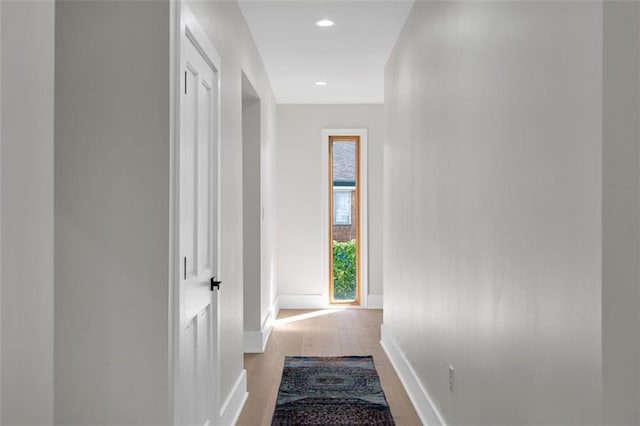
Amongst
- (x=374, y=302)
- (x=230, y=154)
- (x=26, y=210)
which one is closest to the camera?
(x=26, y=210)

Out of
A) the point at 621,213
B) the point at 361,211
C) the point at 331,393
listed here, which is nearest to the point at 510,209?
the point at 621,213

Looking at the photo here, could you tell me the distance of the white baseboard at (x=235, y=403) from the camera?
10.7ft

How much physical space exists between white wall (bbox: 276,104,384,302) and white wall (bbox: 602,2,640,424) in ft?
20.7

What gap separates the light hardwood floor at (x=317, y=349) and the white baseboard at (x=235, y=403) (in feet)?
0.15

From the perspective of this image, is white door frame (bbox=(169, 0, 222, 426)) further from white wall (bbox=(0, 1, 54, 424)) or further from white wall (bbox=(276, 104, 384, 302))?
white wall (bbox=(276, 104, 384, 302))

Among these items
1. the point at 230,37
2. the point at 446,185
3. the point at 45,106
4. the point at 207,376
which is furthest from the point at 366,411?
the point at 45,106

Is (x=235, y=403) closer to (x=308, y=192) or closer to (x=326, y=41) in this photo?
(x=326, y=41)

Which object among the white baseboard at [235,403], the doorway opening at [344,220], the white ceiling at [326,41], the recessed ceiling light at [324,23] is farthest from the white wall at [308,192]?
the white baseboard at [235,403]

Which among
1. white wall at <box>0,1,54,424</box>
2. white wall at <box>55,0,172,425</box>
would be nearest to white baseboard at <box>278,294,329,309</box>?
white wall at <box>55,0,172,425</box>

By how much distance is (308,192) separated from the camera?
7.69 meters

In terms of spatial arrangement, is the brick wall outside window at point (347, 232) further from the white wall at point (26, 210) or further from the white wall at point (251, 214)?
the white wall at point (26, 210)

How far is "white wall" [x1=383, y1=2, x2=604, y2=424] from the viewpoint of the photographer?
57.3 inches

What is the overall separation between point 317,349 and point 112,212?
3.63m

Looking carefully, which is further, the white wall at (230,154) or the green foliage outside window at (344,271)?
the green foliage outside window at (344,271)
